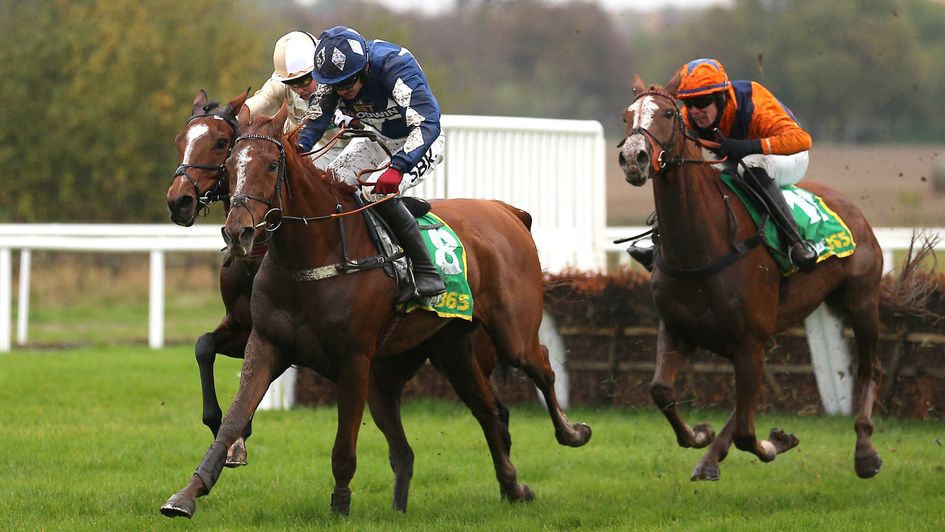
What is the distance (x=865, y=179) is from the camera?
31.0 m

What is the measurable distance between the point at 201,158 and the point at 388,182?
0.77 metres

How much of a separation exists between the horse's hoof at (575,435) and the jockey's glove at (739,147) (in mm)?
1494

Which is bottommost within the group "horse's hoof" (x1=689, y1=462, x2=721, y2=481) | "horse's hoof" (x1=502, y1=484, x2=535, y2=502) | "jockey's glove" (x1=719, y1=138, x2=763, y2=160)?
"horse's hoof" (x1=502, y1=484, x2=535, y2=502)

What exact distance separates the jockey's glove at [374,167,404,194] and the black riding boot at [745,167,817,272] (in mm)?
1993

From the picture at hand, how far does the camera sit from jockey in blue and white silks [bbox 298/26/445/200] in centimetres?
620

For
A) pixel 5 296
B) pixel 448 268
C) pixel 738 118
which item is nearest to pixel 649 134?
pixel 738 118

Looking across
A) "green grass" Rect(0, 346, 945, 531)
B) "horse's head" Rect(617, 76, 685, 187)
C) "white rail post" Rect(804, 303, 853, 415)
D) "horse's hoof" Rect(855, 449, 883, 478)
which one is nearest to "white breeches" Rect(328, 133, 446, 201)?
"horse's head" Rect(617, 76, 685, 187)

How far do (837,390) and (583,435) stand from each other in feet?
10.4

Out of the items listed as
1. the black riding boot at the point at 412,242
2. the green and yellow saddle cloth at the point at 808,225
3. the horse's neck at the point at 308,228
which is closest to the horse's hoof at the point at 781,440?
the green and yellow saddle cloth at the point at 808,225

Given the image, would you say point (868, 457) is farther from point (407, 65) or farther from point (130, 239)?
point (130, 239)

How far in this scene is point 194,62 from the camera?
80.8 feet

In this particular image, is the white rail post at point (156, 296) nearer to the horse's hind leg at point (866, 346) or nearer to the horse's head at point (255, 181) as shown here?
the horse's hind leg at point (866, 346)

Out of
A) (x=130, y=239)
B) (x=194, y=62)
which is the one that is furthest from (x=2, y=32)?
(x=130, y=239)

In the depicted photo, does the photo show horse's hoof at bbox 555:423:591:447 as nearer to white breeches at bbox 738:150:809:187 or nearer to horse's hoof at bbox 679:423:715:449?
horse's hoof at bbox 679:423:715:449
